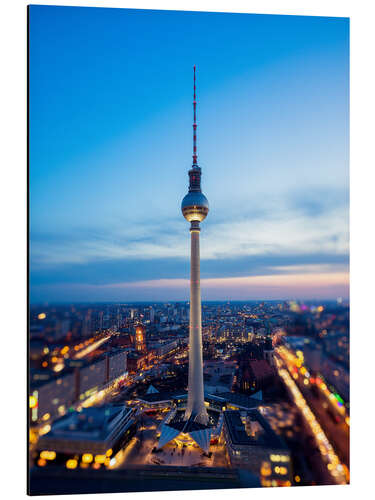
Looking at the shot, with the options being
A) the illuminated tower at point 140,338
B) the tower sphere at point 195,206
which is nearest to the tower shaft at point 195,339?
the tower sphere at point 195,206

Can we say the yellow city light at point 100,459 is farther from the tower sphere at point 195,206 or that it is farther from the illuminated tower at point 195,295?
the tower sphere at point 195,206

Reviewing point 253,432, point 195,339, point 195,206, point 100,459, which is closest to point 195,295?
point 195,339

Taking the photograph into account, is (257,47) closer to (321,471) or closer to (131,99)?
(131,99)

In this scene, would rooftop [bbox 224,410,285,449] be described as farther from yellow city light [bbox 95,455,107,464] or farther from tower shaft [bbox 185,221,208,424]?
yellow city light [bbox 95,455,107,464]

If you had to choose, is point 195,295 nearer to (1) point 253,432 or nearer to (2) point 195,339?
(2) point 195,339
